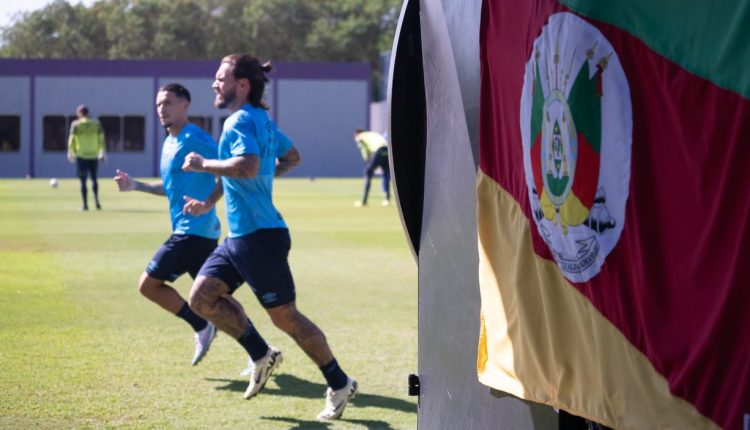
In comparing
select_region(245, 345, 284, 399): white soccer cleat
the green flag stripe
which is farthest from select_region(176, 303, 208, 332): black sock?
the green flag stripe

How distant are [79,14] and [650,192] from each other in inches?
3929

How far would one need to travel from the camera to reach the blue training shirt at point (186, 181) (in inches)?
322

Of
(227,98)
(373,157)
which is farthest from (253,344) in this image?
(373,157)

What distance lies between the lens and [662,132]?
2844 millimetres

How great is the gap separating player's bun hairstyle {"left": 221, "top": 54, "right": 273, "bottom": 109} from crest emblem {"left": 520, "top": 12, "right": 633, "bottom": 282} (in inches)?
143

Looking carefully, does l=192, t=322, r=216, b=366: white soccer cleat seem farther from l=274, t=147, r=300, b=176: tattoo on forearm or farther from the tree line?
the tree line

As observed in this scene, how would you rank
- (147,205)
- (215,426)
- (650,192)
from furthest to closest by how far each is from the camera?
(147,205), (215,426), (650,192)

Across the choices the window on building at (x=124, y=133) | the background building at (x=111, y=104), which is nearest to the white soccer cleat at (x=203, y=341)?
the background building at (x=111, y=104)

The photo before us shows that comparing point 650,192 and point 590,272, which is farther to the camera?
point 590,272

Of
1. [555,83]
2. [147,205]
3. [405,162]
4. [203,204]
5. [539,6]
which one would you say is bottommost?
[147,205]

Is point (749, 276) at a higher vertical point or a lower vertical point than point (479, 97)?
lower

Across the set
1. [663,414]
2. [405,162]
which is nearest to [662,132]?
[663,414]

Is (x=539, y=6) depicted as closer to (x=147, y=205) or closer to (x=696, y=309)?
(x=696, y=309)

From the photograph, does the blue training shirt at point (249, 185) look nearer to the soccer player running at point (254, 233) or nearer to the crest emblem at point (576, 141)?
the soccer player running at point (254, 233)
